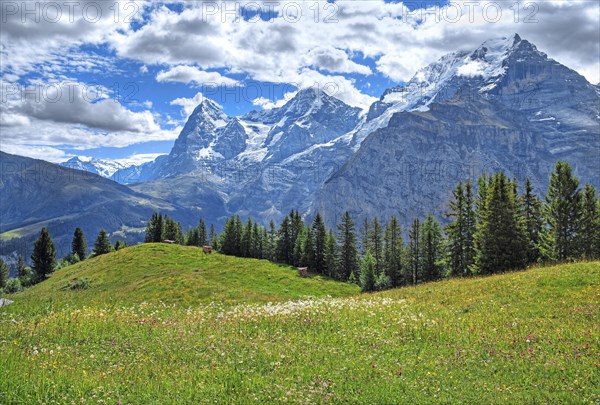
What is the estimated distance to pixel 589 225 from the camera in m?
62.8

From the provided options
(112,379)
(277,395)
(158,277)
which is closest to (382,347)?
(277,395)

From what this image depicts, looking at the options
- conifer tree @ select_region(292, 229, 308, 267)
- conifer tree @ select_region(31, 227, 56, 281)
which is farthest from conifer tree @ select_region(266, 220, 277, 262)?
conifer tree @ select_region(31, 227, 56, 281)

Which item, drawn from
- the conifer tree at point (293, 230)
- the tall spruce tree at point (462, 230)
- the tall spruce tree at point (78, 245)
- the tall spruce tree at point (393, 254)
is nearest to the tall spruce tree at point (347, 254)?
the tall spruce tree at point (393, 254)

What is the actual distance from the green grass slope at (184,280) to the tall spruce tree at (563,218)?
31096mm

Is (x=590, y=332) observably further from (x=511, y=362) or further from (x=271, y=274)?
(x=271, y=274)

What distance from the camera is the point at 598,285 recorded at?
2105 centimetres

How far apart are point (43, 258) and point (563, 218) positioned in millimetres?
111084

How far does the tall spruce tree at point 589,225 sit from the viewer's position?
2415 inches

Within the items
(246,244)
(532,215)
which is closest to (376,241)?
(246,244)

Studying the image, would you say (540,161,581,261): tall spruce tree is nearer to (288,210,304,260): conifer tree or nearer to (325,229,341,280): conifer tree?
(325,229,341,280): conifer tree

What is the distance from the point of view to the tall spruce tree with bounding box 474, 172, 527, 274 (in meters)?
49.7

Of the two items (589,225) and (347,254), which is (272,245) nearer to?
(347,254)

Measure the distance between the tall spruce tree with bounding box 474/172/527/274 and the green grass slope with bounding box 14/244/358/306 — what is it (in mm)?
19158

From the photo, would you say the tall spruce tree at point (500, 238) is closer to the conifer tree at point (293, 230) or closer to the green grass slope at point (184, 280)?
the green grass slope at point (184, 280)
